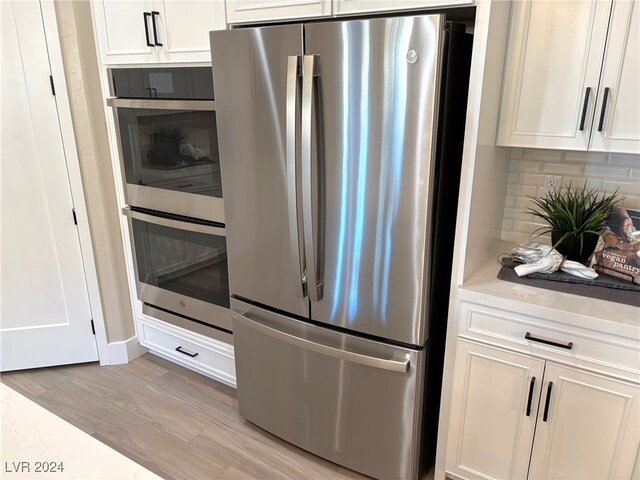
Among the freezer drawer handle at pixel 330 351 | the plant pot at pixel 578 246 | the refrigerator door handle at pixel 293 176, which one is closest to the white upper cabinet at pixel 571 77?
the plant pot at pixel 578 246

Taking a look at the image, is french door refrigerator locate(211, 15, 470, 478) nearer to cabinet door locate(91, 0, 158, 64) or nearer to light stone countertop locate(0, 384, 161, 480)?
cabinet door locate(91, 0, 158, 64)

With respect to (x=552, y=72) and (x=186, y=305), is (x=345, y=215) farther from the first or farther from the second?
(x=186, y=305)

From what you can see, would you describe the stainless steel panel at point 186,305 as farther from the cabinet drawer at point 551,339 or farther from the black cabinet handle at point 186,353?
the cabinet drawer at point 551,339

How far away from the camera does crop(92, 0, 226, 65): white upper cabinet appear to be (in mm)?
1947

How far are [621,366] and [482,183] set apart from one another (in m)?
0.72

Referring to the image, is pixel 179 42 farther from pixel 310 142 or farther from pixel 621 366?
pixel 621 366

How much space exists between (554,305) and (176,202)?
1.70 metres

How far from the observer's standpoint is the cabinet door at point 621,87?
147 centimetres

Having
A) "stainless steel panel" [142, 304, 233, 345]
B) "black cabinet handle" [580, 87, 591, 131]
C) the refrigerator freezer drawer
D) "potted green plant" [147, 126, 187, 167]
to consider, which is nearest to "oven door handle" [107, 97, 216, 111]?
"potted green plant" [147, 126, 187, 167]

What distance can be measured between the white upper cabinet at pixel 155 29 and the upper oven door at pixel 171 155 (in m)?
0.20

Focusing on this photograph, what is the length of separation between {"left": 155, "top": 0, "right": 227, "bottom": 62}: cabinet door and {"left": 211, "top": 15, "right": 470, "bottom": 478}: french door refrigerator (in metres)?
0.23

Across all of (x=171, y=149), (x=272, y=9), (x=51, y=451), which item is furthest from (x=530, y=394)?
(x=171, y=149)

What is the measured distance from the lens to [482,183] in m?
1.68

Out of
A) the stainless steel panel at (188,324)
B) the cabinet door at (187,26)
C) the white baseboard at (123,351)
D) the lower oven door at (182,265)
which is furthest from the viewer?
the white baseboard at (123,351)
